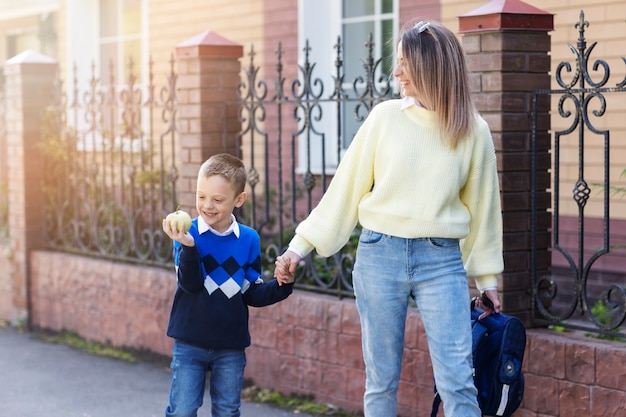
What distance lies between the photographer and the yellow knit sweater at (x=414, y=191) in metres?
4.04

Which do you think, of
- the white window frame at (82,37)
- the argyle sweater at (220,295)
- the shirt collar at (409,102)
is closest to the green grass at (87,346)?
the argyle sweater at (220,295)

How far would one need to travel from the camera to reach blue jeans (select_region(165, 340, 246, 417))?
442 centimetres

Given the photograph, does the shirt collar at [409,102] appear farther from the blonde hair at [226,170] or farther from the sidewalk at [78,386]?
the sidewalk at [78,386]

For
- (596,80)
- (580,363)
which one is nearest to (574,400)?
(580,363)

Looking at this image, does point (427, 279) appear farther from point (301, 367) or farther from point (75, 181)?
point (75, 181)

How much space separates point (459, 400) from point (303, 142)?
6059mm

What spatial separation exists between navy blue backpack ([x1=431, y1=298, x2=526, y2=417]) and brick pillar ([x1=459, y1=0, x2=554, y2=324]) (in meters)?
1.01

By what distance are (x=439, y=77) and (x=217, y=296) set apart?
1.24m

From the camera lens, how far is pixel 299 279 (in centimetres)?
679

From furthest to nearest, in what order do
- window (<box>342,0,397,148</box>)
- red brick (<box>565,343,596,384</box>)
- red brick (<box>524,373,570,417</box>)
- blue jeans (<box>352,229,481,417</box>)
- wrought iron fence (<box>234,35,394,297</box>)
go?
window (<box>342,0,397,148</box>) → wrought iron fence (<box>234,35,394,297</box>) → red brick (<box>524,373,570,417</box>) → red brick (<box>565,343,596,384</box>) → blue jeans (<box>352,229,481,417</box>)

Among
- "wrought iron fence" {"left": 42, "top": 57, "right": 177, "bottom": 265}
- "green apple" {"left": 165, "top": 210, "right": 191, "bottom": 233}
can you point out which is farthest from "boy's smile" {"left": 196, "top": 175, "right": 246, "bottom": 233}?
"wrought iron fence" {"left": 42, "top": 57, "right": 177, "bottom": 265}

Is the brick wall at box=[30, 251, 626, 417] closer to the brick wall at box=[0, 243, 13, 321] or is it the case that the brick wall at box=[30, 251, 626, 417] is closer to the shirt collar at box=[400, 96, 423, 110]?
the brick wall at box=[0, 243, 13, 321]

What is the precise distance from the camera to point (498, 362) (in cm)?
427

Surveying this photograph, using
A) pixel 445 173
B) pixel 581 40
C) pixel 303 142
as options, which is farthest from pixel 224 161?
pixel 303 142
